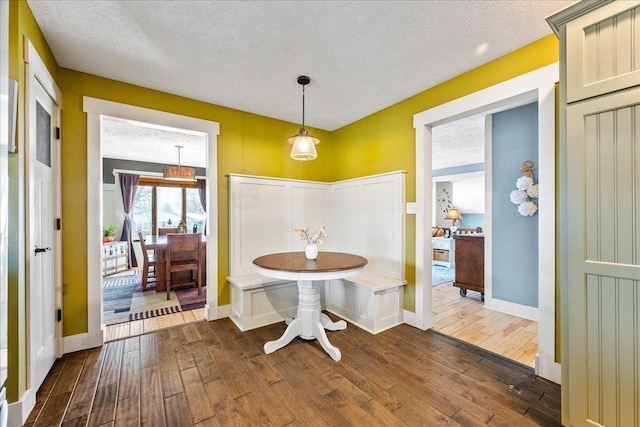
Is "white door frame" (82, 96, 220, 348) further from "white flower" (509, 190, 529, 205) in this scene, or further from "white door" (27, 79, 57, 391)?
"white flower" (509, 190, 529, 205)

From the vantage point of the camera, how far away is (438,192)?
28.4 feet

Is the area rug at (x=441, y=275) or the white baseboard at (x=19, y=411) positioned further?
the area rug at (x=441, y=275)

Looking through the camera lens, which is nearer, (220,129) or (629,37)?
(629,37)

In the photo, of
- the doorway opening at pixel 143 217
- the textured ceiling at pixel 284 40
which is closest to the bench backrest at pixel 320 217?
the doorway opening at pixel 143 217

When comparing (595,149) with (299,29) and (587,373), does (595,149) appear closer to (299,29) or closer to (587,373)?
(587,373)

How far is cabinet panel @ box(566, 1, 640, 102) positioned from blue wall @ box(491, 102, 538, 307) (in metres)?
2.11

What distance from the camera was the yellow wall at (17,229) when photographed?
1.50m

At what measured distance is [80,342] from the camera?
242cm

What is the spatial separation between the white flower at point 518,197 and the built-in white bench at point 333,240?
148 cm

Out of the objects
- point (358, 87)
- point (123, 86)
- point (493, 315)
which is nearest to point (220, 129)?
point (123, 86)

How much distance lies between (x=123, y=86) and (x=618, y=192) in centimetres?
380

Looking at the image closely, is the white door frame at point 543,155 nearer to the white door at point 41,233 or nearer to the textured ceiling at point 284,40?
the textured ceiling at point 284,40

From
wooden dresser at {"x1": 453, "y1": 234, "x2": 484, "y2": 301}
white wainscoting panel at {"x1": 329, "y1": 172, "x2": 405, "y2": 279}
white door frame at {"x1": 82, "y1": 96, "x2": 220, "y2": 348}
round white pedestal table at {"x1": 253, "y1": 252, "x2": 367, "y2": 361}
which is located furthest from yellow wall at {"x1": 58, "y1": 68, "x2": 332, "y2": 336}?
wooden dresser at {"x1": 453, "y1": 234, "x2": 484, "y2": 301}

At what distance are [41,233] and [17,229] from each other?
0.49 metres
